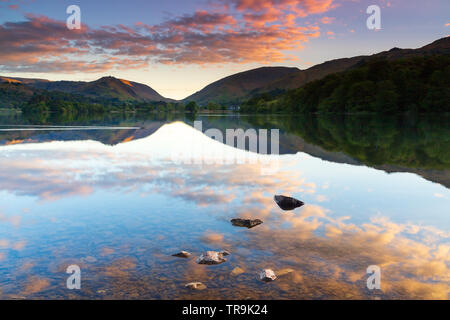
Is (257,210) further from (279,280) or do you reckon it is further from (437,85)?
(437,85)

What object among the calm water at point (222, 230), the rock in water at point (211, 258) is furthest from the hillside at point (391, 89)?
the rock in water at point (211, 258)

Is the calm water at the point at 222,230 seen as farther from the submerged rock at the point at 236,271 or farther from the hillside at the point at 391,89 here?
the hillside at the point at 391,89

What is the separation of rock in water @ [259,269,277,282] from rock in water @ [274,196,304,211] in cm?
671

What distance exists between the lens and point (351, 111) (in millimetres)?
163875

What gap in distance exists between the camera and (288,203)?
1598 centimetres

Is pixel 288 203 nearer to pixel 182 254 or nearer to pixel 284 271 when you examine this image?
pixel 284 271

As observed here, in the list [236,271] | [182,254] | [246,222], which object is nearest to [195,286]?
[236,271]

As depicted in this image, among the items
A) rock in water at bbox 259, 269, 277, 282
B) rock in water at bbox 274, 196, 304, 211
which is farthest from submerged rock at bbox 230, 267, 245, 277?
rock in water at bbox 274, 196, 304, 211

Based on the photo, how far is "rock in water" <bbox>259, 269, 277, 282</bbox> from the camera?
892 centimetres

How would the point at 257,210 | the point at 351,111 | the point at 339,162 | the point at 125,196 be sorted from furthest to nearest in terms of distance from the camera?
the point at 351,111, the point at 339,162, the point at 125,196, the point at 257,210

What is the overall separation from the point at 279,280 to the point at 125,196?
10.8m

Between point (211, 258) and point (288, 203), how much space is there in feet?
22.3

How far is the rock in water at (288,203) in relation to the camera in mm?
15852
